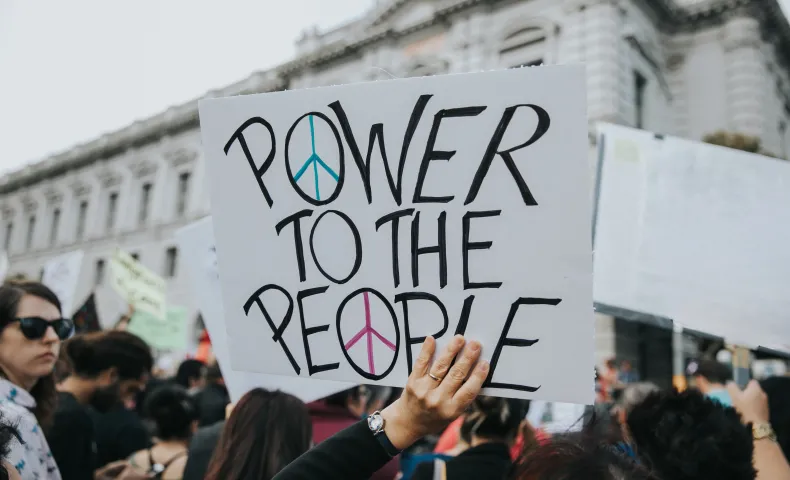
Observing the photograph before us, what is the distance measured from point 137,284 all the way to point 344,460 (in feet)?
21.6

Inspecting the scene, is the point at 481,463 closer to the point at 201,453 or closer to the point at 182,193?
the point at 201,453

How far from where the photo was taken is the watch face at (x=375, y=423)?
111 cm

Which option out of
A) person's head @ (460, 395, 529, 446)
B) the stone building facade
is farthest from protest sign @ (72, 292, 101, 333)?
the stone building facade

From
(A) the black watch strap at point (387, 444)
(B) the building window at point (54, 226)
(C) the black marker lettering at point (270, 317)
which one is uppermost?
(B) the building window at point (54, 226)

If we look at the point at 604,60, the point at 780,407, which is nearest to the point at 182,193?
the point at 604,60

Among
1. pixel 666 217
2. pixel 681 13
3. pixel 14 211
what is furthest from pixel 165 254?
pixel 666 217

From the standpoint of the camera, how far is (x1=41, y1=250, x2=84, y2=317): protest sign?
5.91 m

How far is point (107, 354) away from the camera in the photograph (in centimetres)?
309

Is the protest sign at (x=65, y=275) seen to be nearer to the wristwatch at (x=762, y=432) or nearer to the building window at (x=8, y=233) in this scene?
the wristwatch at (x=762, y=432)

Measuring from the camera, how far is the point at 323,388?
223 cm

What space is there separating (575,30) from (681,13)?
4.00 metres

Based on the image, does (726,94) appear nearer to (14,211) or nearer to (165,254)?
(165,254)

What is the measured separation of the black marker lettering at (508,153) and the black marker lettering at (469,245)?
Result: 3 cm

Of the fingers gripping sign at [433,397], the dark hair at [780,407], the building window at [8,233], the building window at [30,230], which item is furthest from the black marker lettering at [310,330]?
the building window at [8,233]
